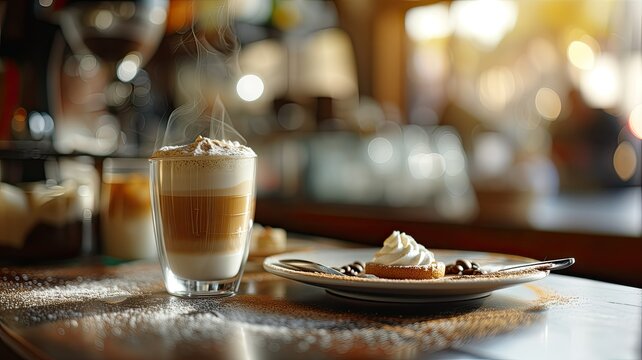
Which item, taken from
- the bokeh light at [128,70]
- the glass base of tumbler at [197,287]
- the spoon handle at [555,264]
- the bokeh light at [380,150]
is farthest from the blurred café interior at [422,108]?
the glass base of tumbler at [197,287]

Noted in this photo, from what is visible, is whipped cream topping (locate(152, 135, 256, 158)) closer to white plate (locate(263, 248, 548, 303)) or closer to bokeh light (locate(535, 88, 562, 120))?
white plate (locate(263, 248, 548, 303))

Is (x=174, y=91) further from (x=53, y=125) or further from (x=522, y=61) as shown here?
(x=53, y=125)

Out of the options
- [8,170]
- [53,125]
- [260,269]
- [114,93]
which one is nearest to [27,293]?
[260,269]

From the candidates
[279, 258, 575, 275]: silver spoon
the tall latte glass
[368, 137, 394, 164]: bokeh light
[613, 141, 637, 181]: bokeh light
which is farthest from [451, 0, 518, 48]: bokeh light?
→ the tall latte glass

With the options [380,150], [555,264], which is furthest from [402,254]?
[380,150]

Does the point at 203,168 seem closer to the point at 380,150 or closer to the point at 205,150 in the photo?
the point at 205,150
